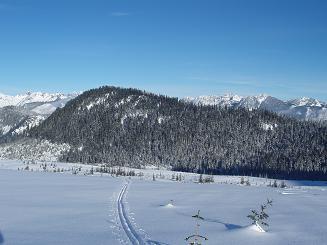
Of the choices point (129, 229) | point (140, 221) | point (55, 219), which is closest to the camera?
point (129, 229)

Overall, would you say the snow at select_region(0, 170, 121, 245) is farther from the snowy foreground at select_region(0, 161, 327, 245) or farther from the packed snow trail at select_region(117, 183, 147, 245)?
the packed snow trail at select_region(117, 183, 147, 245)

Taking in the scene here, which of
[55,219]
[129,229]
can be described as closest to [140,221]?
[129,229]

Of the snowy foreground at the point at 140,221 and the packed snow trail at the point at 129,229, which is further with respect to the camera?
the snowy foreground at the point at 140,221

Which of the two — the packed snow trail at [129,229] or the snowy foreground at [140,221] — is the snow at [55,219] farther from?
the packed snow trail at [129,229]

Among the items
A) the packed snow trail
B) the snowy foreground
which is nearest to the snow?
the snowy foreground

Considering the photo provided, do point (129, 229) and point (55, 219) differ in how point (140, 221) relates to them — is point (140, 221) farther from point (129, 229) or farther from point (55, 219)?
point (55, 219)

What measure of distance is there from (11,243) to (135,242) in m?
7.96

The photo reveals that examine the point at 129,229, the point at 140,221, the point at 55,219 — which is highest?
the point at 140,221

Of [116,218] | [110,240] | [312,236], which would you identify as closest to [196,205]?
[116,218]

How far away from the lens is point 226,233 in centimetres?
3706

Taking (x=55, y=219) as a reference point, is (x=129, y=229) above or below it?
above

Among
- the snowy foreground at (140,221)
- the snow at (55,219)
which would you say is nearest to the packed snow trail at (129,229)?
the snowy foreground at (140,221)

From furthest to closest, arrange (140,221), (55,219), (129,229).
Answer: (55,219)
(140,221)
(129,229)

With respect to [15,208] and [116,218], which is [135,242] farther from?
[15,208]
